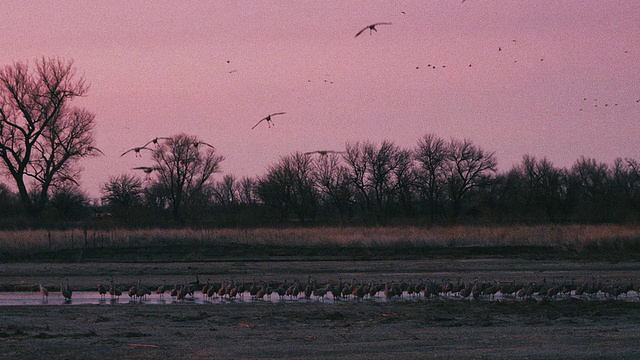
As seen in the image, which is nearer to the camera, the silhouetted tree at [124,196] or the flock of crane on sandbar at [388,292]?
the flock of crane on sandbar at [388,292]

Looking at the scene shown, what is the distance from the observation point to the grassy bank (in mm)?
38406

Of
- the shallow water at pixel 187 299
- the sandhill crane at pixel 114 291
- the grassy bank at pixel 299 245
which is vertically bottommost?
the shallow water at pixel 187 299

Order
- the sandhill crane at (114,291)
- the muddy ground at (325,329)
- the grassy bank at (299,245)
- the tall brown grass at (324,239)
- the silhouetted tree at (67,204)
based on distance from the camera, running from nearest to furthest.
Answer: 1. the muddy ground at (325,329)
2. the sandhill crane at (114,291)
3. the grassy bank at (299,245)
4. the tall brown grass at (324,239)
5. the silhouetted tree at (67,204)

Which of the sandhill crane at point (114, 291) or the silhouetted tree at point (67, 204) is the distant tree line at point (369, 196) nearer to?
the silhouetted tree at point (67, 204)

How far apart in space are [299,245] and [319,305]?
735 inches

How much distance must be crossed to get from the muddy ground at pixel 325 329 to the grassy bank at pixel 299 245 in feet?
40.8

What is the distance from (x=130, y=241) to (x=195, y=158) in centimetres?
3099

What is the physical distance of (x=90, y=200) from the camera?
6469 centimetres

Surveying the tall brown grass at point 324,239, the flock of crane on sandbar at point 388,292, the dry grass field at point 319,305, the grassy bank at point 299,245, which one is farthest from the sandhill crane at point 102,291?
the tall brown grass at point 324,239

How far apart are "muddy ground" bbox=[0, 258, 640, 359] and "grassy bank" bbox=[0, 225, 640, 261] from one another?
12.4 m

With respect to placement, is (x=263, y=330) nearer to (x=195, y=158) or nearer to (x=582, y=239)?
(x=582, y=239)

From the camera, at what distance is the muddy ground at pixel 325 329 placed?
1497 centimetres

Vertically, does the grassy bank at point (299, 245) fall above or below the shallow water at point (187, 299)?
above

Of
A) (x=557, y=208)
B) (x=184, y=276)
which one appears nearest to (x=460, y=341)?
(x=184, y=276)
